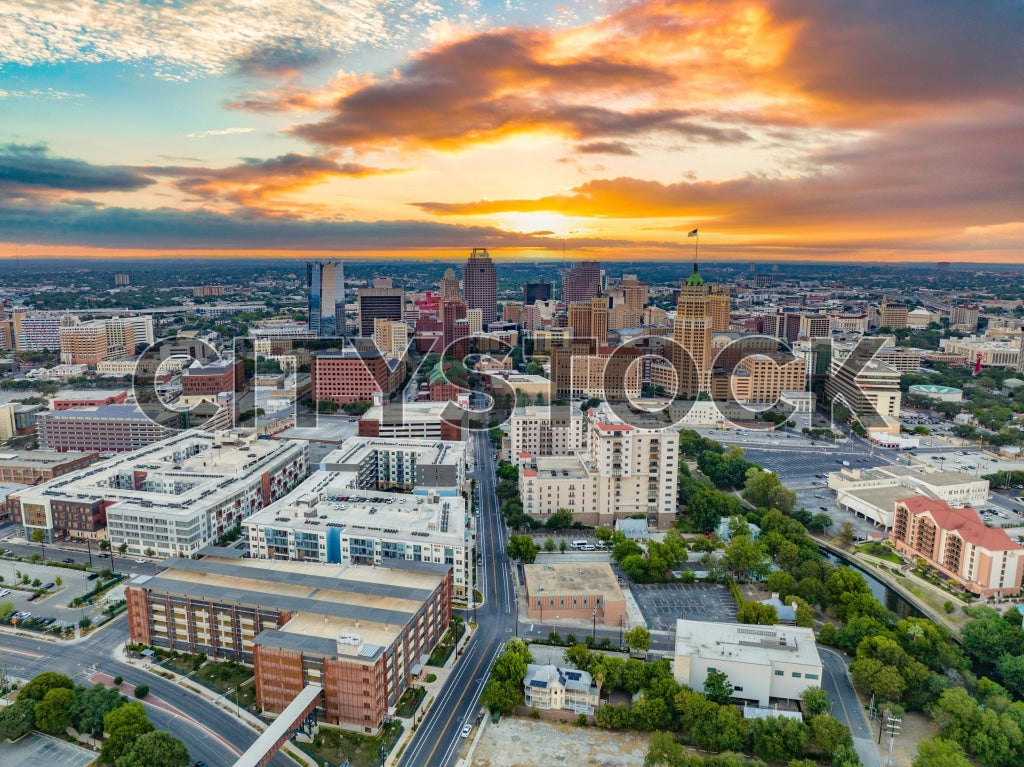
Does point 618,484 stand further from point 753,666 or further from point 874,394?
point 874,394

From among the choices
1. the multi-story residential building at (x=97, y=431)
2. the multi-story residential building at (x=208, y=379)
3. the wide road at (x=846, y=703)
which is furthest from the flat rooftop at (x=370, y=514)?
the multi-story residential building at (x=208, y=379)

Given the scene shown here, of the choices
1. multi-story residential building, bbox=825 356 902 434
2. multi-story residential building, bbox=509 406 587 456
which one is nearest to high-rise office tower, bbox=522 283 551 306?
multi-story residential building, bbox=825 356 902 434

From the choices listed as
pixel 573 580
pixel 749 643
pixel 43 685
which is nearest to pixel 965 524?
pixel 749 643

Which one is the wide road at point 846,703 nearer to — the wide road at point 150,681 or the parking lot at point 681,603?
the parking lot at point 681,603

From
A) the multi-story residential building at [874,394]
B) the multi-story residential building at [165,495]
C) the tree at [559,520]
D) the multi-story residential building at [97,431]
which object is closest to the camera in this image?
the multi-story residential building at [165,495]

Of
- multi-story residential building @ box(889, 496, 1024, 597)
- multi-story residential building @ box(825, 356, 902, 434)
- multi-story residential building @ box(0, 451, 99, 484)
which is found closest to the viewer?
multi-story residential building @ box(889, 496, 1024, 597)

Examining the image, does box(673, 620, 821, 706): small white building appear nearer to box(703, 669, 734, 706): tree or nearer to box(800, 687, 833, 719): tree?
box(703, 669, 734, 706): tree
